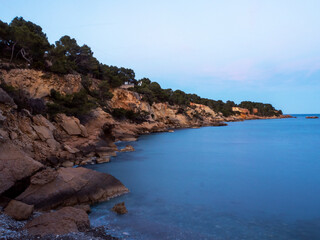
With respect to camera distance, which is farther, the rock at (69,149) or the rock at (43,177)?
the rock at (69,149)

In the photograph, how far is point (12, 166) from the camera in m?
7.57

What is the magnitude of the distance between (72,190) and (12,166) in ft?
6.80

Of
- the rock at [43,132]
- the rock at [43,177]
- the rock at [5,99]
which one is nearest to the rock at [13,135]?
the rock at [5,99]

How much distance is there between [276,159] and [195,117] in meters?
47.6

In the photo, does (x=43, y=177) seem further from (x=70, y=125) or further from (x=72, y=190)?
(x=70, y=125)

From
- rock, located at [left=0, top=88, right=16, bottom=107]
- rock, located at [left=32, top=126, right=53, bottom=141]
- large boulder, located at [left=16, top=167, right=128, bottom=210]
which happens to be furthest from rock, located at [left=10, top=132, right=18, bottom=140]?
large boulder, located at [left=16, top=167, right=128, bottom=210]

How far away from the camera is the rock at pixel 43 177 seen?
771cm

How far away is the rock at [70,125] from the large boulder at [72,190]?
10.1 m

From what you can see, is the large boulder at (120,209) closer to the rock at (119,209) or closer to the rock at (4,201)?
the rock at (119,209)

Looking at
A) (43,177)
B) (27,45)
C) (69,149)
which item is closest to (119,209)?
(43,177)

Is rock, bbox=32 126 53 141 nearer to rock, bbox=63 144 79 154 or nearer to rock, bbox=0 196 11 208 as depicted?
rock, bbox=63 144 79 154

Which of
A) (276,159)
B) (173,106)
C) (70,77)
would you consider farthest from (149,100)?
(276,159)

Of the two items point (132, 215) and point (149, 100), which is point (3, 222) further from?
point (149, 100)

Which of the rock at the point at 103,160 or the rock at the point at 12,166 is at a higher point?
the rock at the point at 12,166
